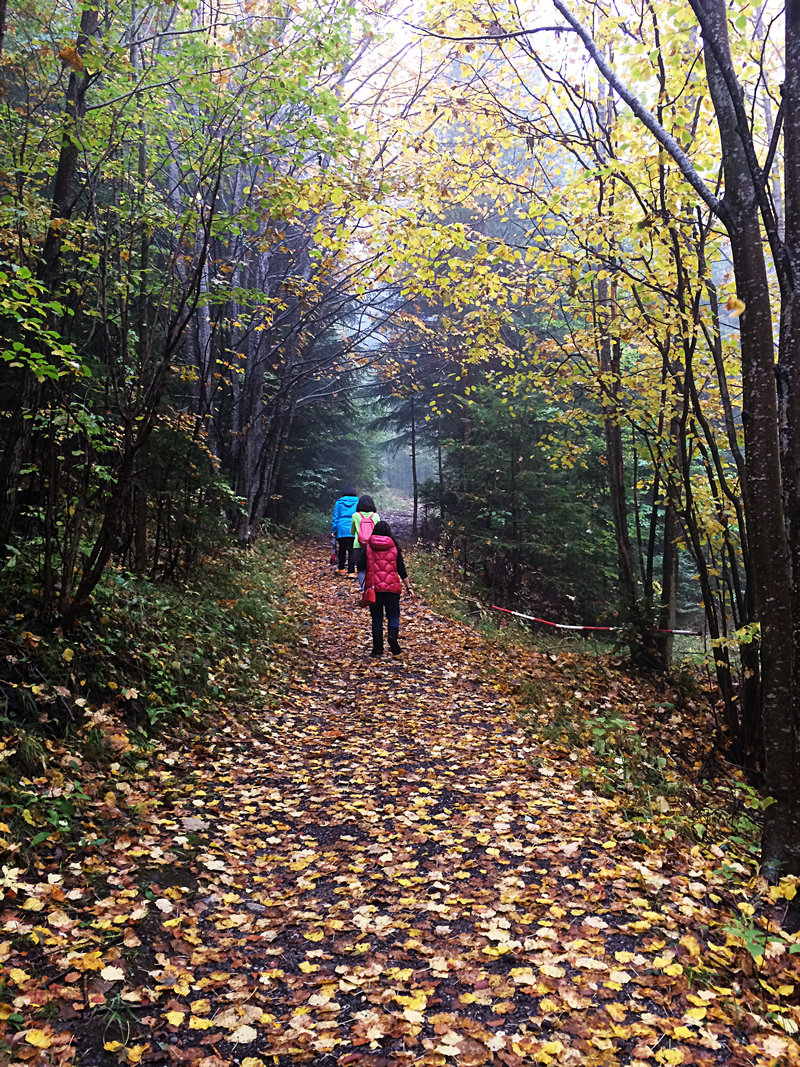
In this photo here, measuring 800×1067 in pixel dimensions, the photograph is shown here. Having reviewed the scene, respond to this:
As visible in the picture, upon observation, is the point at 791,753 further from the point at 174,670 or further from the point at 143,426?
the point at 143,426

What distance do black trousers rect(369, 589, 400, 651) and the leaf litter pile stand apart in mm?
3214

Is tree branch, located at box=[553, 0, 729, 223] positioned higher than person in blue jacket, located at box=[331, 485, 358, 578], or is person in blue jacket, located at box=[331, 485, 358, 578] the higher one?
tree branch, located at box=[553, 0, 729, 223]

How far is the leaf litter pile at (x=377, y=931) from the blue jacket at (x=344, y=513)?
27.9 feet

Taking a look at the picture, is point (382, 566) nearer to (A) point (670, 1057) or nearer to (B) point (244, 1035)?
(B) point (244, 1035)

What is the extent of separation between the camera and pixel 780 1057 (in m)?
2.66

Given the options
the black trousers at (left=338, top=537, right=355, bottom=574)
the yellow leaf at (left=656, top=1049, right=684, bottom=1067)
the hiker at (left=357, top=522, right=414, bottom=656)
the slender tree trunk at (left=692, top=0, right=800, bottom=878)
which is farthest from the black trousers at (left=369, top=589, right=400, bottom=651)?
the yellow leaf at (left=656, top=1049, right=684, bottom=1067)

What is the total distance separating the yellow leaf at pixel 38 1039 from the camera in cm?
251

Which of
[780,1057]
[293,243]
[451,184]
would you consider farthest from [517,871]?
[293,243]

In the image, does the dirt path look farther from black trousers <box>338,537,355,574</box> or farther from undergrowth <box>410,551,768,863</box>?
black trousers <box>338,537,355,574</box>

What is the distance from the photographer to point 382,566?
8.73 meters

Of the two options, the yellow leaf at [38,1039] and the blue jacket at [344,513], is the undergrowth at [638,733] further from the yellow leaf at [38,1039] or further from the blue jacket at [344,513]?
the blue jacket at [344,513]

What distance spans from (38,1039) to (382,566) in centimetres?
651

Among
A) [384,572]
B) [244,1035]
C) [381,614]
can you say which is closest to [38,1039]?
[244,1035]

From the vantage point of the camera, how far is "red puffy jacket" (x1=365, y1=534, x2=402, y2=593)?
870 cm
